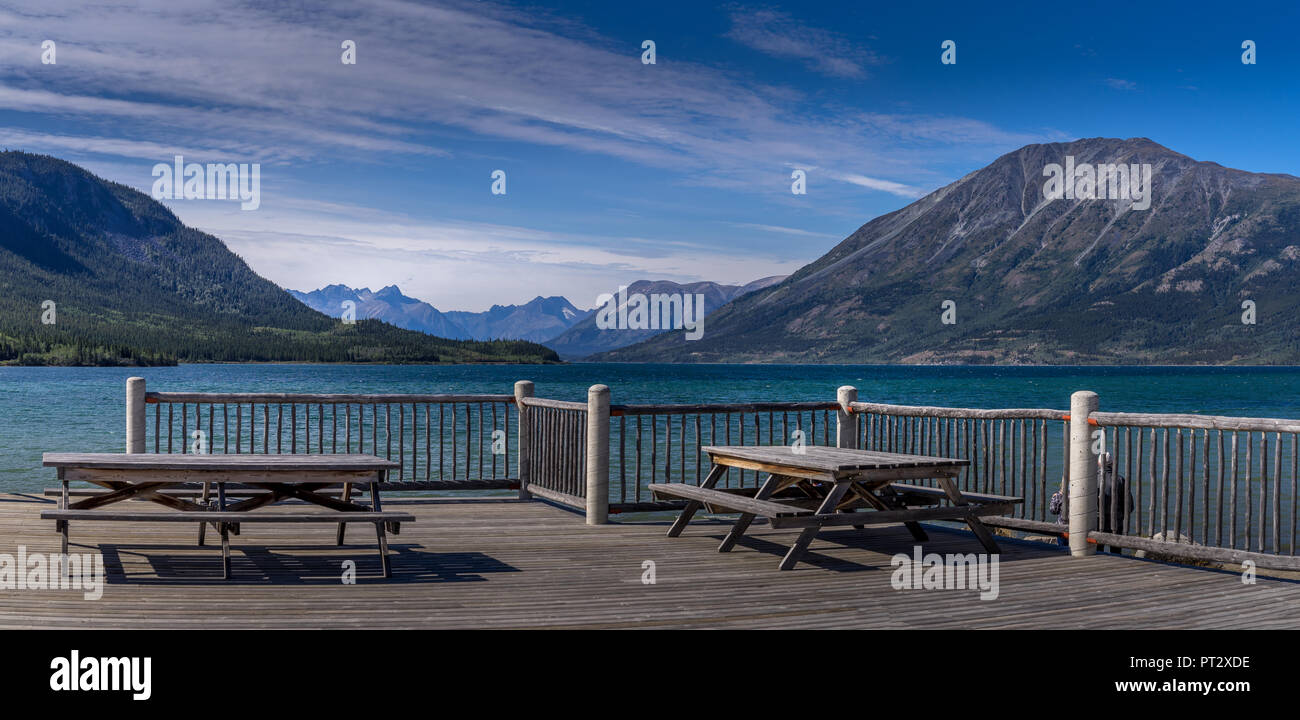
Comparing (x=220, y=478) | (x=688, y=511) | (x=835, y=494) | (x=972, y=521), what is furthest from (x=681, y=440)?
(x=220, y=478)

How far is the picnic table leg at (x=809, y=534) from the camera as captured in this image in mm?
6980

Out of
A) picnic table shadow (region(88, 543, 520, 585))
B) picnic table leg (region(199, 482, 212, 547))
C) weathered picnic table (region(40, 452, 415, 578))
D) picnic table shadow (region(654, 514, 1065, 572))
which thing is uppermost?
weathered picnic table (region(40, 452, 415, 578))

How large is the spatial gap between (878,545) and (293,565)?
187 inches

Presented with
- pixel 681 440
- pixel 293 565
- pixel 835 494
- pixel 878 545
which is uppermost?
pixel 681 440

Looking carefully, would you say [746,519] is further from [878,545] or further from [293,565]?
[293,565]

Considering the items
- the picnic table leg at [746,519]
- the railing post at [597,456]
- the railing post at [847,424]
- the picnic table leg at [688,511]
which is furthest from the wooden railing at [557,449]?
the railing post at [847,424]

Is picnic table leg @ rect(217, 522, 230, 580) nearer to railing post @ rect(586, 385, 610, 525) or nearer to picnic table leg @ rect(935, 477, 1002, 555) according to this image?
railing post @ rect(586, 385, 610, 525)

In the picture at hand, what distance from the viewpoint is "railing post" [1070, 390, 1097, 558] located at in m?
7.69

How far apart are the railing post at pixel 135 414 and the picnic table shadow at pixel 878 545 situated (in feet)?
18.9

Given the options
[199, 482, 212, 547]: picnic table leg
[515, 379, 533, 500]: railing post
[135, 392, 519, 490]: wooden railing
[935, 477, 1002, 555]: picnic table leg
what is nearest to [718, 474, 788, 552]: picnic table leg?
[935, 477, 1002, 555]: picnic table leg

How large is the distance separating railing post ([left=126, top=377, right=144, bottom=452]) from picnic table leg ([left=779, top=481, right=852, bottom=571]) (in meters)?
6.79

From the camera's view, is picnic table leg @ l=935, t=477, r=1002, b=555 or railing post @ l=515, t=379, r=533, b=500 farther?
railing post @ l=515, t=379, r=533, b=500

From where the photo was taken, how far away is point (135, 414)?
9773 millimetres

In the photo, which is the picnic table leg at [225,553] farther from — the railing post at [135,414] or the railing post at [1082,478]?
the railing post at [1082,478]
